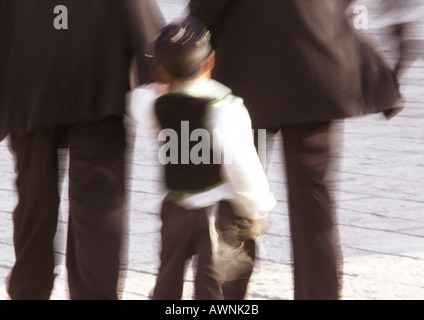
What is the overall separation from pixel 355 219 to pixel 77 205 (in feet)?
6.28

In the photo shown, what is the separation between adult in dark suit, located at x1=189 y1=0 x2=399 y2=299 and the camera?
10.2 ft

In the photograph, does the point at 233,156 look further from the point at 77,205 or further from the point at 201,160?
the point at 77,205

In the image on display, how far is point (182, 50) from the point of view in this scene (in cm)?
282

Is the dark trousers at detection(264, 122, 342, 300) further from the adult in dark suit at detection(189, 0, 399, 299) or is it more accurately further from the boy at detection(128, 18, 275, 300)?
the boy at detection(128, 18, 275, 300)

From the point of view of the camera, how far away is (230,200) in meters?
2.86

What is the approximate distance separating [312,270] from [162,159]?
0.65 meters

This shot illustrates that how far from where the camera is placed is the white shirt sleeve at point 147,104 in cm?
294

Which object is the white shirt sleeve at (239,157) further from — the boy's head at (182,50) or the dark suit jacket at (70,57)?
the dark suit jacket at (70,57)

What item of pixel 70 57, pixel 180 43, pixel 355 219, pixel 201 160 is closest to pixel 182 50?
pixel 180 43

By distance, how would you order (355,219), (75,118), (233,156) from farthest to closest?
(355,219) < (75,118) < (233,156)

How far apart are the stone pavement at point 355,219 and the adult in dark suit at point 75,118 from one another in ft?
0.76

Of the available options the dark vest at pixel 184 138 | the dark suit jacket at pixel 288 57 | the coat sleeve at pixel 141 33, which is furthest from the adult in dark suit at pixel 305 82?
the dark vest at pixel 184 138

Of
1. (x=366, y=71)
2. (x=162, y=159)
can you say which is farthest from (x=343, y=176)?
(x=162, y=159)

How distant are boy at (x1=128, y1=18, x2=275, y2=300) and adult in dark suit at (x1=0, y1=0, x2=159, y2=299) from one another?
31 cm
